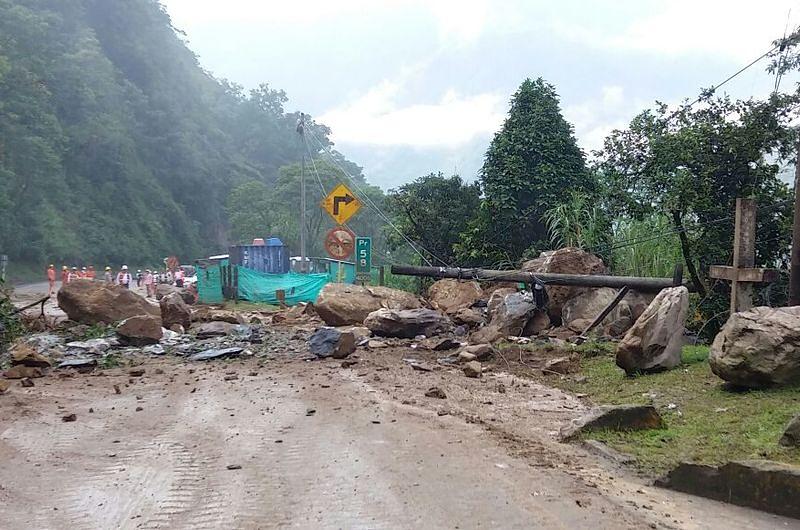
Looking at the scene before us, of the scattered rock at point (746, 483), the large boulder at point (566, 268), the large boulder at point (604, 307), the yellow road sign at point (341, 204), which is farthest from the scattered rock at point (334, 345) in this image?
the yellow road sign at point (341, 204)

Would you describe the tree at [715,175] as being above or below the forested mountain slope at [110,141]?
below

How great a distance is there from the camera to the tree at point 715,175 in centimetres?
1198

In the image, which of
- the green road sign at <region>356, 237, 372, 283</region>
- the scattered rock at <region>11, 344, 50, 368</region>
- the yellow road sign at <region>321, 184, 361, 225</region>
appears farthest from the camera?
the green road sign at <region>356, 237, 372, 283</region>

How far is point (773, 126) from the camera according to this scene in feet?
39.4

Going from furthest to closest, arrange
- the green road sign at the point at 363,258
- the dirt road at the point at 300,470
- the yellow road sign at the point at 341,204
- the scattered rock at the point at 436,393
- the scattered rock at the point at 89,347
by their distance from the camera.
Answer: the green road sign at the point at 363,258
the yellow road sign at the point at 341,204
the scattered rock at the point at 89,347
the scattered rock at the point at 436,393
the dirt road at the point at 300,470

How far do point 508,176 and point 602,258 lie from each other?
583 centimetres

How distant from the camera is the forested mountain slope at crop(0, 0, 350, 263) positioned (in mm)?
45375

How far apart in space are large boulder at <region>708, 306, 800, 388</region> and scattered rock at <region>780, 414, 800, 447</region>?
70.4 inches

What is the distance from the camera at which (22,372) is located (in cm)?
1108

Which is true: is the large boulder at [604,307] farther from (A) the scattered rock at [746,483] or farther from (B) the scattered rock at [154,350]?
(A) the scattered rock at [746,483]

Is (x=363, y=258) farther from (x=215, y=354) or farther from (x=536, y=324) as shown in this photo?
(x=215, y=354)

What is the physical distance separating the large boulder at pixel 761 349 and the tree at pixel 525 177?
44.1 feet

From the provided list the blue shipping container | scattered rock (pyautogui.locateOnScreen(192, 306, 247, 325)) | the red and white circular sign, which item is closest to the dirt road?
scattered rock (pyautogui.locateOnScreen(192, 306, 247, 325))

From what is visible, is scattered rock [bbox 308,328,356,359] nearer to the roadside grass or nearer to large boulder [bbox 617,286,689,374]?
the roadside grass
